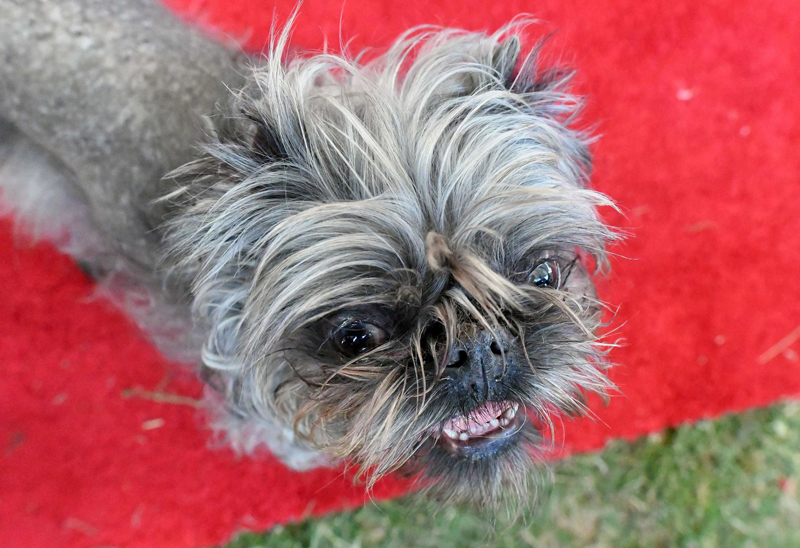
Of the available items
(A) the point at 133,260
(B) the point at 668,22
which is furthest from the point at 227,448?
(B) the point at 668,22

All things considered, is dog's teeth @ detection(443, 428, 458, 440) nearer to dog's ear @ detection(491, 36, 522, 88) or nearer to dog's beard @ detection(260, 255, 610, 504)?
dog's beard @ detection(260, 255, 610, 504)

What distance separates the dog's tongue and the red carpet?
31.0 inches

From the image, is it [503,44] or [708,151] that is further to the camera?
[708,151]

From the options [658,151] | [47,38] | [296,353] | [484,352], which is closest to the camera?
[484,352]

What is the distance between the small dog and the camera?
3.33 ft

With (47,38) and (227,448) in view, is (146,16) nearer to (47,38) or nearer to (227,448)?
(47,38)

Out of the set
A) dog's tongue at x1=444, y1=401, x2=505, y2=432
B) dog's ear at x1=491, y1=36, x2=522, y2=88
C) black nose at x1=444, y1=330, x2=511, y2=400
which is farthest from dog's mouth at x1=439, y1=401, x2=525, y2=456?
dog's ear at x1=491, y1=36, x2=522, y2=88

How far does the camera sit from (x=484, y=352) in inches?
39.3

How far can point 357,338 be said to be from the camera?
1100 mm

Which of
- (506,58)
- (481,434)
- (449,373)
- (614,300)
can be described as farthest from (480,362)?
(614,300)

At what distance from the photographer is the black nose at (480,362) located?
989mm

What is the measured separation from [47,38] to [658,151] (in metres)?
1.94

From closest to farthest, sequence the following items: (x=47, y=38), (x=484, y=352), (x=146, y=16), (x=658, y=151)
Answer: (x=484, y=352) → (x=47, y=38) → (x=146, y=16) → (x=658, y=151)

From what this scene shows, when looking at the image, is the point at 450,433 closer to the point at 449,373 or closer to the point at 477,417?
the point at 477,417
